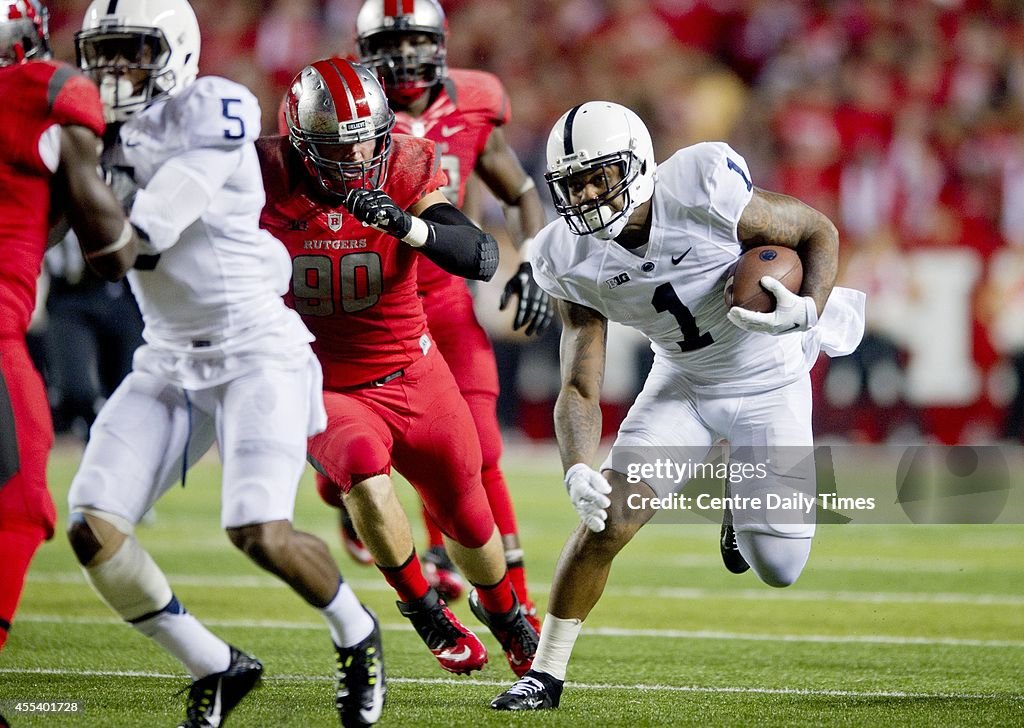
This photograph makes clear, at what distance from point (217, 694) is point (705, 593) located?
2987 mm

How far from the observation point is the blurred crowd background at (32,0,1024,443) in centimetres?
982

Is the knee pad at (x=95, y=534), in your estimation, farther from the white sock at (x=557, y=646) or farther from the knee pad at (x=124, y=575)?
the white sock at (x=557, y=646)

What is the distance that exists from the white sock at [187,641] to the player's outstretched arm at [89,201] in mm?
795

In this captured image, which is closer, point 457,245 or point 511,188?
point 457,245

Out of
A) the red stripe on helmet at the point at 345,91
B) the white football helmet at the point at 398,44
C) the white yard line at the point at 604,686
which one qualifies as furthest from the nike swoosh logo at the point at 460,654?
the white football helmet at the point at 398,44

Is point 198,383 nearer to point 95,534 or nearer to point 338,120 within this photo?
point 95,534

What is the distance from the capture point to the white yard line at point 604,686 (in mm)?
3938

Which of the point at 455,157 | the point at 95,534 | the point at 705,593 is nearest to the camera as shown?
the point at 95,534

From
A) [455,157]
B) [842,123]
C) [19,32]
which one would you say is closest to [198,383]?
[19,32]

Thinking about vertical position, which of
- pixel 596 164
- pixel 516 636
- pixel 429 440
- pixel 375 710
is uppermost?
pixel 596 164

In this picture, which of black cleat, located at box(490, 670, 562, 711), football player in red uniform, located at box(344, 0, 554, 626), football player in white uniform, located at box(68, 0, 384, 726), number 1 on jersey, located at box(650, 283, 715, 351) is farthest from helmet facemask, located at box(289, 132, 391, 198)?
black cleat, located at box(490, 670, 562, 711)

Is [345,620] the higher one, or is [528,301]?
[528,301]

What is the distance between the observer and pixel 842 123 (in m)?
11.1

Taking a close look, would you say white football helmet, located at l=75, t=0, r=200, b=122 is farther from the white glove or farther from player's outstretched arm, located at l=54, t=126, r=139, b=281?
Answer: the white glove
